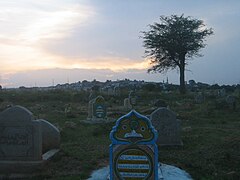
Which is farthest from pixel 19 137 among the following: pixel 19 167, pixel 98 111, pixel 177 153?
pixel 98 111

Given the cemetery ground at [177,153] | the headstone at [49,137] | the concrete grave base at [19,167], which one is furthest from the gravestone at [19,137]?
the headstone at [49,137]

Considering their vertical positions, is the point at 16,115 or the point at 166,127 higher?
the point at 16,115

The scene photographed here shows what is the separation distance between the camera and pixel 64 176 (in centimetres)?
821

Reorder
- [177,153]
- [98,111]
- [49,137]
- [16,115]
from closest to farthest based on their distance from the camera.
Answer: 1. [16,115]
2. [49,137]
3. [177,153]
4. [98,111]

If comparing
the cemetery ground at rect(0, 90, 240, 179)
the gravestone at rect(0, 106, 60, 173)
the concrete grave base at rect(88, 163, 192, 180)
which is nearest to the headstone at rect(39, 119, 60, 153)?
the cemetery ground at rect(0, 90, 240, 179)

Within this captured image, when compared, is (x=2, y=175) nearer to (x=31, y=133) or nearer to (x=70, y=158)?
(x=31, y=133)

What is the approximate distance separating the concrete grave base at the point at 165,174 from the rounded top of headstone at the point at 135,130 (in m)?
1.30

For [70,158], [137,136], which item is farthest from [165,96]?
[137,136]

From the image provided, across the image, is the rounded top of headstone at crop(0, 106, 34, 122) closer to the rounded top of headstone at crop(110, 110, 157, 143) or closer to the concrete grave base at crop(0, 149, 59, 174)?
the concrete grave base at crop(0, 149, 59, 174)

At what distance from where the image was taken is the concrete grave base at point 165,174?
7.84 m

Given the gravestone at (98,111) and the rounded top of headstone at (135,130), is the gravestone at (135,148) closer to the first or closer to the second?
the rounded top of headstone at (135,130)

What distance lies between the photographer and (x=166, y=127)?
38.8 ft

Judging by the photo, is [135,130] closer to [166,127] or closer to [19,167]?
[19,167]

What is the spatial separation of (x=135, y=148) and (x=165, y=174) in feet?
5.57
